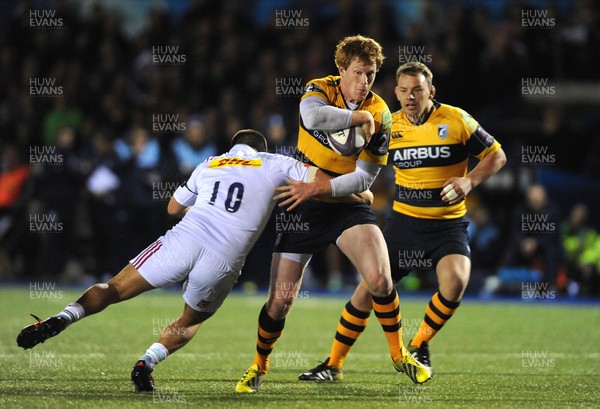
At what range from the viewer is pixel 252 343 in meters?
9.66

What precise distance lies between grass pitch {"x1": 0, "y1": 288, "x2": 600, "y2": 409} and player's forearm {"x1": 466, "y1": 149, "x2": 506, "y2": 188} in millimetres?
1426

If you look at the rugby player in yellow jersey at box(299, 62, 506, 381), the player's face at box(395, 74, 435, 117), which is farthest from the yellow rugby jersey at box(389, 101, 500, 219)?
the player's face at box(395, 74, 435, 117)

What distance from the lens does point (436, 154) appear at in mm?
7977

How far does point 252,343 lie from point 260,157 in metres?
3.39

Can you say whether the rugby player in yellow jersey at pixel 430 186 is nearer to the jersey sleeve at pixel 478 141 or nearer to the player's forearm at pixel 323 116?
the jersey sleeve at pixel 478 141

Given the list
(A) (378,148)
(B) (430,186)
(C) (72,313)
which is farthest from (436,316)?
(C) (72,313)

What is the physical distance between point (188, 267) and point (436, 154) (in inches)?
96.7

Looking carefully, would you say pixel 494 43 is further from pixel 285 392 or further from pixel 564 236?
pixel 285 392

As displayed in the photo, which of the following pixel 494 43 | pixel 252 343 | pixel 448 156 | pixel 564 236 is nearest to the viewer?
pixel 448 156

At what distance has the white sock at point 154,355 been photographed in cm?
642

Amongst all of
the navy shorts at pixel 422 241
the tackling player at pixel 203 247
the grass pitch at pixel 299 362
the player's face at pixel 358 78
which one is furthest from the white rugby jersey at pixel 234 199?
the navy shorts at pixel 422 241

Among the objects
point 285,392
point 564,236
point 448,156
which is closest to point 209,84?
point 564,236

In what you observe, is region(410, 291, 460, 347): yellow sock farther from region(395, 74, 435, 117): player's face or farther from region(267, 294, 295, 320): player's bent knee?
region(395, 74, 435, 117): player's face

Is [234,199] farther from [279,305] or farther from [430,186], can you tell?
[430,186]
